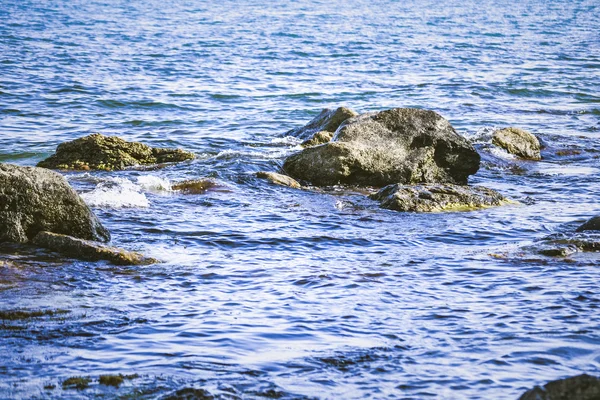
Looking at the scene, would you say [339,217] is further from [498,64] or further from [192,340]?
[498,64]

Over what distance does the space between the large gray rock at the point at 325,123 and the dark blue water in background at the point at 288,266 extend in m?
0.47

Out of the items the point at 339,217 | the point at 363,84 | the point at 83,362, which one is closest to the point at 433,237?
the point at 339,217

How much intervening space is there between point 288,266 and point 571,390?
4.65m

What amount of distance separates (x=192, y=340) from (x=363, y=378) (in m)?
1.46

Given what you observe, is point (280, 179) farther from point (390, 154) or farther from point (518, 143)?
point (518, 143)

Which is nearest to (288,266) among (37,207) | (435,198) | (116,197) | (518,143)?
(37,207)

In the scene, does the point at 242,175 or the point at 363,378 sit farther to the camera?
the point at 242,175

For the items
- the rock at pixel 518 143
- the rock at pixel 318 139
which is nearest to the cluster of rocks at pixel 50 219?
the rock at pixel 318 139

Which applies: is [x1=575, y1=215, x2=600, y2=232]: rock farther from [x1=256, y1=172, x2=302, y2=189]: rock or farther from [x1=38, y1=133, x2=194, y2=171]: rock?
[x1=38, y1=133, x2=194, y2=171]: rock

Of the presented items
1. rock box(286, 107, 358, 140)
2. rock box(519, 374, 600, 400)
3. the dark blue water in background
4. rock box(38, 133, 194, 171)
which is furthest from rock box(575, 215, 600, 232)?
rock box(38, 133, 194, 171)

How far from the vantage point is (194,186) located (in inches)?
514

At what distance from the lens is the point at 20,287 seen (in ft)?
25.7

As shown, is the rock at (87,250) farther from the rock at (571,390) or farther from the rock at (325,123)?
the rock at (325,123)

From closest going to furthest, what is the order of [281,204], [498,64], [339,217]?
1. [339,217]
2. [281,204]
3. [498,64]
